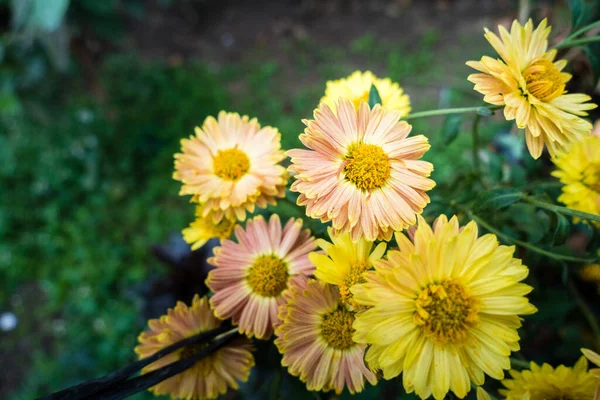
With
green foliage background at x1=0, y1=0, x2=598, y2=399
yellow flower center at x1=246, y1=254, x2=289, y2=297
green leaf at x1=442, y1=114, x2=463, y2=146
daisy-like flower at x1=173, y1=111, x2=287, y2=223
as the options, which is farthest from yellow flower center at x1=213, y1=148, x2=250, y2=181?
green foliage background at x1=0, y1=0, x2=598, y2=399

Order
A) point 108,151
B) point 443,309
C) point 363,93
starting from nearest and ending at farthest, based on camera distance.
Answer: point 443,309, point 363,93, point 108,151

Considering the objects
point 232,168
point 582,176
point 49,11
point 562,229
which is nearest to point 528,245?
point 562,229

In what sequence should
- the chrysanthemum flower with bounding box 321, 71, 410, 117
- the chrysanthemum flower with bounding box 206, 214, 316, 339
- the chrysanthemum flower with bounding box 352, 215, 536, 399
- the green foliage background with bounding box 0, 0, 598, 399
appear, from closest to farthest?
the chrysanthemum flower with bounding box 352, 215, 536, 399 < the chrysanthemum flower with bounding box 206, 214, 316, 339 < the chrysanthemum flower with bounding box 321, 71, 410, 117 < the green foliage background with bounding box 0, 0, 598, 399

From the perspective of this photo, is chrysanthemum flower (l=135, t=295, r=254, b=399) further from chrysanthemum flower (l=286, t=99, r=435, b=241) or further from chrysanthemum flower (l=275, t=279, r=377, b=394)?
chrysanthemum flower (l=286, t=99, r=435, b=241)

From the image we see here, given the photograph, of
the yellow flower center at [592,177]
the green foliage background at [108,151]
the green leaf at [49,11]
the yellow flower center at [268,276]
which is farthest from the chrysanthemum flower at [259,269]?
the green leaf at [49,11]

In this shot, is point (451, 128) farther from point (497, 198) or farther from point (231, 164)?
point (231, 164)

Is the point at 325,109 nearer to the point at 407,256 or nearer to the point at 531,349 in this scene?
the point at 407,256

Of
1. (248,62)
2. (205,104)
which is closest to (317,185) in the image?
(205,104)
